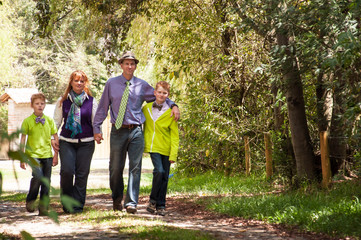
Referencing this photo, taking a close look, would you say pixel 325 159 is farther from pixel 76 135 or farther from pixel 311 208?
pixel 76 135

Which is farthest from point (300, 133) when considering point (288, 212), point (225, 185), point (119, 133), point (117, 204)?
point (117, 204)

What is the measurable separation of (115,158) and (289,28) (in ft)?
9.91

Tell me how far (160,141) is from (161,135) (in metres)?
0.09

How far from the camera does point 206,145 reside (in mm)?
13203

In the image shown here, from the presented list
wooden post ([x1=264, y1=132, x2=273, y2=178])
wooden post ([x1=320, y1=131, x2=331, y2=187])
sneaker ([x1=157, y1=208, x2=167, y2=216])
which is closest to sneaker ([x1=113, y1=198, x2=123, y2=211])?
sneaker ([x1=157, y1=208, x2=167, y2=216])

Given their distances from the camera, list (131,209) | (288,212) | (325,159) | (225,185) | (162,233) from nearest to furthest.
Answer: (162,233), (288,212), (131,209), (325,159), (225,185)

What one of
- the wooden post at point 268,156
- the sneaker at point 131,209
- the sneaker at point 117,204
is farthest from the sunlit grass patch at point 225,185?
the sneaker at point 131,209

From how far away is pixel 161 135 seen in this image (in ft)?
24.9

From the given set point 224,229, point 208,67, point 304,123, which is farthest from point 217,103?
point 224,229

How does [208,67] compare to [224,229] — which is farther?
[208,67]

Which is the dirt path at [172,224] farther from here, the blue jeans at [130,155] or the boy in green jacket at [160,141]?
the blue jeans at [130,155]

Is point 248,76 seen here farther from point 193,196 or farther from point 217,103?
point 193,196

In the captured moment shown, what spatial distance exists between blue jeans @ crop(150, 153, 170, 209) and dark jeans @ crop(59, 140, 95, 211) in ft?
3.14

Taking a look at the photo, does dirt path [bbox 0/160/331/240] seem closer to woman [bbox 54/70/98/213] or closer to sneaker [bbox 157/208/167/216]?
sneaker [bbox 157/208/167/216]
